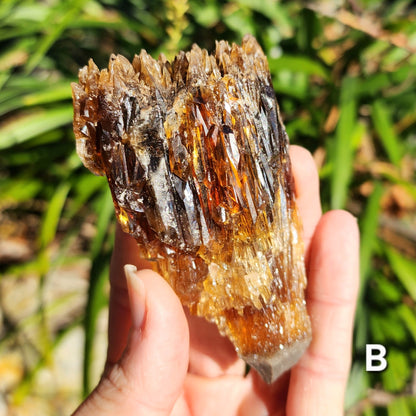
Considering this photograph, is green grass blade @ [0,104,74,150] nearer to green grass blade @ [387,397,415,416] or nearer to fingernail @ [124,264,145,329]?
fingernail @ [124,264,145,329]

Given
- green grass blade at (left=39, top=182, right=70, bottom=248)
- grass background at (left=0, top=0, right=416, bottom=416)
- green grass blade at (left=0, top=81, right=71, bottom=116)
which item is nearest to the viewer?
green grass blade at (left=0, top=81, right=71, bottom=116)

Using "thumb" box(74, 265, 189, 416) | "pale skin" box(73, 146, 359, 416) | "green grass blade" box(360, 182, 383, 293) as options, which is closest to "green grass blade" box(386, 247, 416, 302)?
"green grass blade" box(360, 182, 383, 293)

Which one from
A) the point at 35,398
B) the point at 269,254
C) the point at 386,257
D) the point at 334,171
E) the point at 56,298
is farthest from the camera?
the point at 56,298

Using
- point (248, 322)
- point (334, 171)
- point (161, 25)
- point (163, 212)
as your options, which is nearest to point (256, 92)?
point (163, 212)

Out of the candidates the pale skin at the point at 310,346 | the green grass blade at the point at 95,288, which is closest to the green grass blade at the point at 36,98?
the green grass blade at the point at 95,288

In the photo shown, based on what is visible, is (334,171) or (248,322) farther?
(334,171)

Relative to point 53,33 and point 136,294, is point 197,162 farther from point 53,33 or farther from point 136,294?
point 53,33

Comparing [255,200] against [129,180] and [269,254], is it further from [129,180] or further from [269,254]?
[129,180]

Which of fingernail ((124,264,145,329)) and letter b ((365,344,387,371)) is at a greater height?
fingernail ((124,264,145,329))
